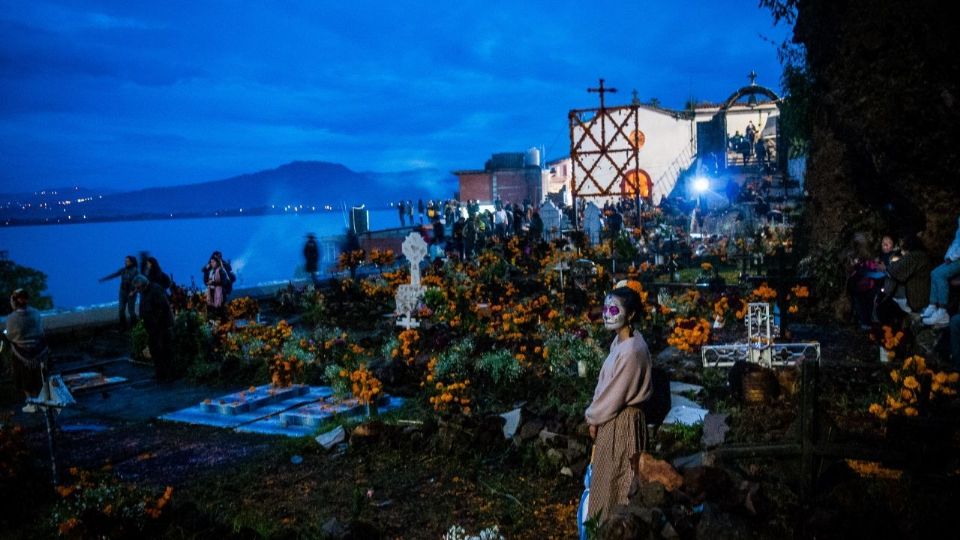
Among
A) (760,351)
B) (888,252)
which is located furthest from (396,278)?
(888,252)

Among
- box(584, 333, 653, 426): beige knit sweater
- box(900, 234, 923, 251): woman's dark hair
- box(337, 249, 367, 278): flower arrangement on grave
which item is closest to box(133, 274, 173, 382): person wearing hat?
box(337, 249, 367, 278): flower arrangement on grave

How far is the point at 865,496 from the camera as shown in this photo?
15.3ft

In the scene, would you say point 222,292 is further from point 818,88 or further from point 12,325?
point 818,88

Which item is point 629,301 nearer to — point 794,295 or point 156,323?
point 794,295

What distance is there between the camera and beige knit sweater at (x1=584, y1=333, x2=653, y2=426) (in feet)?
15.6

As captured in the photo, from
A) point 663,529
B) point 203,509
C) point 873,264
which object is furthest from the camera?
point 873,264

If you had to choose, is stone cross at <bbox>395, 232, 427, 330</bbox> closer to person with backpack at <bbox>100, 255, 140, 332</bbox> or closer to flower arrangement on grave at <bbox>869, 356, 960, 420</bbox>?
person with backpack at <bbox>100, 255, 140, 332</bbox>

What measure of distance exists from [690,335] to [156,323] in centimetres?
940

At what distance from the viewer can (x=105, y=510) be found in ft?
18.3

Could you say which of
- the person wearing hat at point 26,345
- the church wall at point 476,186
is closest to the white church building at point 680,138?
the church wall at point 476,186

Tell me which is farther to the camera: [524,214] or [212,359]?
[524,214]

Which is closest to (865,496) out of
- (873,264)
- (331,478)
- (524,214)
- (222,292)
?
(331,478)

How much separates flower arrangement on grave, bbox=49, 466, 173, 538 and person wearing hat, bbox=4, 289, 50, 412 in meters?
4.32

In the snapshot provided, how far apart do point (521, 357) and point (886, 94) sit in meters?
7.96
